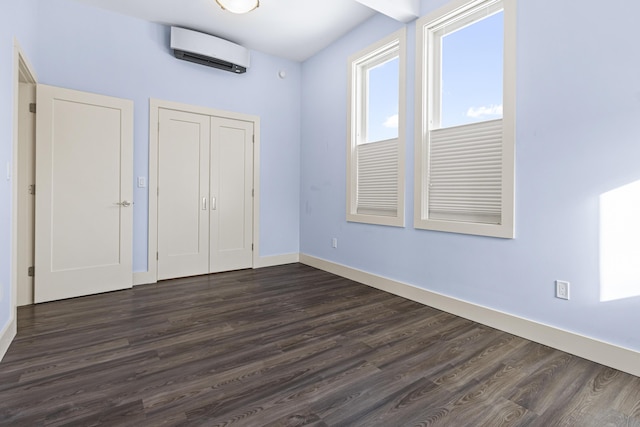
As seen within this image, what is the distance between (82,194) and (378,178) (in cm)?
325

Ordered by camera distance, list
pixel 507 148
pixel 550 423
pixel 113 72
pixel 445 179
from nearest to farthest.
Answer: pixel 550 423 → pixel 507 148 → pixel 445 179 → pixel 113 72

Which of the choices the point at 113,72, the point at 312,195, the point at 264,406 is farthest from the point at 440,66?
the point at 113,72

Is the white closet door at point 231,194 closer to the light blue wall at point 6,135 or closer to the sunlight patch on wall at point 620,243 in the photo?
the light blue wall at point 6,135

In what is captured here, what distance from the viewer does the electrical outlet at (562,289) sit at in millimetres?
2248

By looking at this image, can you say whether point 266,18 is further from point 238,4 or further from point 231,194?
point 231,194

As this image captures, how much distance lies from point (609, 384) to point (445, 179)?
6.04 ft

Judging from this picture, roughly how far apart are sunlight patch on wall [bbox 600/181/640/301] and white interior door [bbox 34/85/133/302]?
4337 millimetres

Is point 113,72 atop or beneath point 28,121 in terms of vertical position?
atop

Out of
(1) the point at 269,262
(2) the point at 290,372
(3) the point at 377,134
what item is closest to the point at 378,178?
(3) the point at 377,134

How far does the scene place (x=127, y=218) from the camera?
3.67m

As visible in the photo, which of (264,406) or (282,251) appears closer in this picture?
(264,406)

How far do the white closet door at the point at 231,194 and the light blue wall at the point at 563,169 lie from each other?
2.69 meters

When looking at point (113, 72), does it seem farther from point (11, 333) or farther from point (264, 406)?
point (264, 406)

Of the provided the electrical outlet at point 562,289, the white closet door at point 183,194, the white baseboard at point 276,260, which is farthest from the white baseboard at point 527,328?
the white closet door at point 183,194
